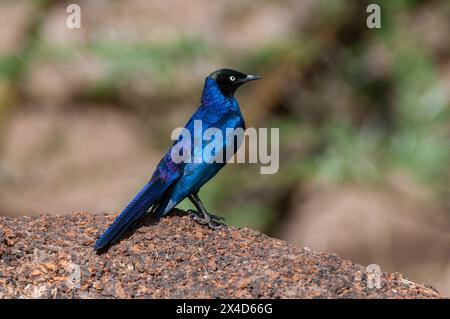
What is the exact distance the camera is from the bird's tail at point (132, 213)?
3770mm

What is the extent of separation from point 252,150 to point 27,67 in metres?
2.51

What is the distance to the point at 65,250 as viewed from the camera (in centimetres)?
374

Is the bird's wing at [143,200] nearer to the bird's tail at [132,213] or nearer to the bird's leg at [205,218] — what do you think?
the bird's tail at [132,213]

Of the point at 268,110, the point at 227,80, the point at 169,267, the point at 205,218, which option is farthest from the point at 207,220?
the point at 268,110

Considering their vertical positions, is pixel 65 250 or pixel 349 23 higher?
pixel 349 23

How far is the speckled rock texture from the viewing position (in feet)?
11.3

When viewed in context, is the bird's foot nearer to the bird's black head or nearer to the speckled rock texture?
the speckled rock texture

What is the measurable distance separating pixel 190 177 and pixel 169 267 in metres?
0.95

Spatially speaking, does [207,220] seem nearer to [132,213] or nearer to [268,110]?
[132,213]

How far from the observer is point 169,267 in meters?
3.61

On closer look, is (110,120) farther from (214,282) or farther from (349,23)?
(214,282)

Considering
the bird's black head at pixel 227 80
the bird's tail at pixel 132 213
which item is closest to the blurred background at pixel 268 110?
the bird's black head at pixel 227 80
